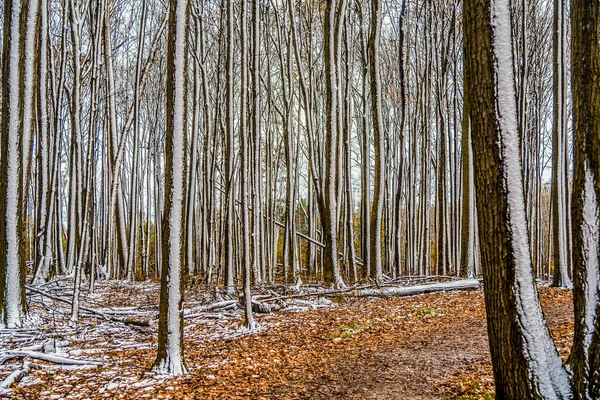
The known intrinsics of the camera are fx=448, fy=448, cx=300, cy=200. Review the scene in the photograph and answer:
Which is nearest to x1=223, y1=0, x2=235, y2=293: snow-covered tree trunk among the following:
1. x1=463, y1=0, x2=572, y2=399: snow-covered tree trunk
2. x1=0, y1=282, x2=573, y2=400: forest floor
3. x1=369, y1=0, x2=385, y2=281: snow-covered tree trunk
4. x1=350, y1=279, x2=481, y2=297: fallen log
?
x1=0, y1=282, x2=573, y2=400: forest floor

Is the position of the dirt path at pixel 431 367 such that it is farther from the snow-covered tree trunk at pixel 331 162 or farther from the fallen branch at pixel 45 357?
the snow-covered tree trunk at pixel 331 162

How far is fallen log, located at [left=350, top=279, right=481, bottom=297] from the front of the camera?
28.8 feet

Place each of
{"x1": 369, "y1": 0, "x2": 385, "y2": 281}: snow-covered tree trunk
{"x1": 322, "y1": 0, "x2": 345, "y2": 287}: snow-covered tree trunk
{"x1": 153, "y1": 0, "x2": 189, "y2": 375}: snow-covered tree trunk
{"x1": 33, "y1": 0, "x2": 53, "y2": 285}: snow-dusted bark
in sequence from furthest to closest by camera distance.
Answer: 1. {"x1": 369, "y1": 0, "x2": 385, "y2": 281}: snow-covered tree trunk
2. {"x1": 33, "y1": 0, "x2": 53, "y2": 285}: snow-dusted bark
3. {"x1": 322, "y1": 0, "x2": 345, "y2": 287}: snow-covered tree trunk
4. {"x1": 153, "y1": 0, "x2": 189, "y2": 375}: snow-covered tree trunk

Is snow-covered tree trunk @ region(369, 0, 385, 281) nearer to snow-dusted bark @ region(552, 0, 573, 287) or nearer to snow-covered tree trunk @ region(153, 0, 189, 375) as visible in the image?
snow-dusted bark @ region(552, 0, 573, 287)

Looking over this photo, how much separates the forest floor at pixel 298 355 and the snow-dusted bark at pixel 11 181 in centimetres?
65

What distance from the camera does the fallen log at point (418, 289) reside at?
8773 millimetres

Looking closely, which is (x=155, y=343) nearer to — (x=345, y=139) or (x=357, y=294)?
(x=357, y=294)

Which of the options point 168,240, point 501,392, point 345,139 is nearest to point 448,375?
point 501,392

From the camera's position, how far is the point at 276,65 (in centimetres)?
1948

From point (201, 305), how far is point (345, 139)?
233 inches

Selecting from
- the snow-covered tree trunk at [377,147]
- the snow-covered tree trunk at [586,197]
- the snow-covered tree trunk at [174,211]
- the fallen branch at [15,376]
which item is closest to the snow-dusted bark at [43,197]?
the fallen branch at [15,376]

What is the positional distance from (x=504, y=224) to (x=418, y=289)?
671 cm

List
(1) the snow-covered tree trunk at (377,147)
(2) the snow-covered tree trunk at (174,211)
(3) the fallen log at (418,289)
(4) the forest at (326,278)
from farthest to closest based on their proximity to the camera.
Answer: (1) the snow-covered tree trunk at (377,147)
(3) the fallen log at (418,289)
(2) the snow-covered tree trunk at (174,211)
(4) the forest at (326,278)

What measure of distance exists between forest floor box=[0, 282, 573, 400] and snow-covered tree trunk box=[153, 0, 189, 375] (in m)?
0.31
